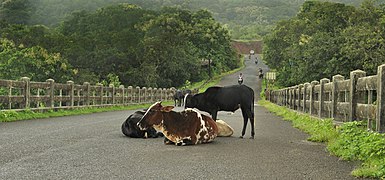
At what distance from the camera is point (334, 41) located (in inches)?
1607

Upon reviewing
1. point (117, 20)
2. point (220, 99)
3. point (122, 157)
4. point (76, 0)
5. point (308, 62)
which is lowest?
point (122, 157)

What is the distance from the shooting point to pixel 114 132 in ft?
36.3

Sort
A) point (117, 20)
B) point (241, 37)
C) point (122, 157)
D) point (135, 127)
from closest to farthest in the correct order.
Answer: point (122, 157)
point (135, 127)
point (117, 20)
point (241, 37)

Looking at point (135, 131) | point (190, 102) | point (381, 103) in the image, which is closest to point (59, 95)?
point (190, 102)

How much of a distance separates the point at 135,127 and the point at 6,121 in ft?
18.9

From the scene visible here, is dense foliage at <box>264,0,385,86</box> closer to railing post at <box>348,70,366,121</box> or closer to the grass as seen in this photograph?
railing post at <box>348,70,366,121</box>

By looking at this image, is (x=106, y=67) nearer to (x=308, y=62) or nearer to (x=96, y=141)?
(x=308, y=62)

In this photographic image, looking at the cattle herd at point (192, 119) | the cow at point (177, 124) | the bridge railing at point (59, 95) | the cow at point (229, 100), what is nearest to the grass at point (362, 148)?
the cow at point (229, 100)

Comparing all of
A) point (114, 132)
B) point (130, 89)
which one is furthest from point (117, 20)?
point (114, 132)

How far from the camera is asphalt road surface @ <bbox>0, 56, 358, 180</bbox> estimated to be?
18.4ft

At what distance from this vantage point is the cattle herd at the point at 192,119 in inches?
344

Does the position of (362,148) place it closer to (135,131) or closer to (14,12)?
(135,131)

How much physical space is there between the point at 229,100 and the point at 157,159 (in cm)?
366

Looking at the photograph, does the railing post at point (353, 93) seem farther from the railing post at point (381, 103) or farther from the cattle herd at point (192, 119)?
the cattle herd at point (192, 119)
